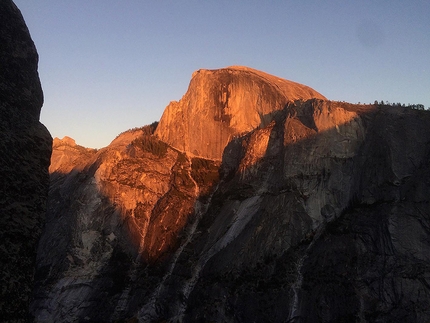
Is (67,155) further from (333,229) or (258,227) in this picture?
(333,229)

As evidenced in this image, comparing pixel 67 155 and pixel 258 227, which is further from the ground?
pixel 67 155

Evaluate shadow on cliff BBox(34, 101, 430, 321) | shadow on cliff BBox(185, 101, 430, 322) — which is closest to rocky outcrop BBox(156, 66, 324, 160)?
shadow on cliff BBox(34, 101, 430, 321)

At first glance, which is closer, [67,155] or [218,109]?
[218,109]

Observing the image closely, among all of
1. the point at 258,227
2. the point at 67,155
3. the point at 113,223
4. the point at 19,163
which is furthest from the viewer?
the point at 67,155

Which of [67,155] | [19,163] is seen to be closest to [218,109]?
[67,155]

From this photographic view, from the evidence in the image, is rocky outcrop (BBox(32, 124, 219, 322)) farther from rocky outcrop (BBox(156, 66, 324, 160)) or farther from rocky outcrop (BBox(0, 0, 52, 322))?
rocky outcrop (BBox(0, 0, 52, 322))

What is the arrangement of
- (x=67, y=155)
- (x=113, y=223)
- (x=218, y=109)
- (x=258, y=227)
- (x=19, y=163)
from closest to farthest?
(x=19, y=163) < (x=258, y=227) < (x=113, y=223) < (x=218, y=109) < (x=67, y=155)
